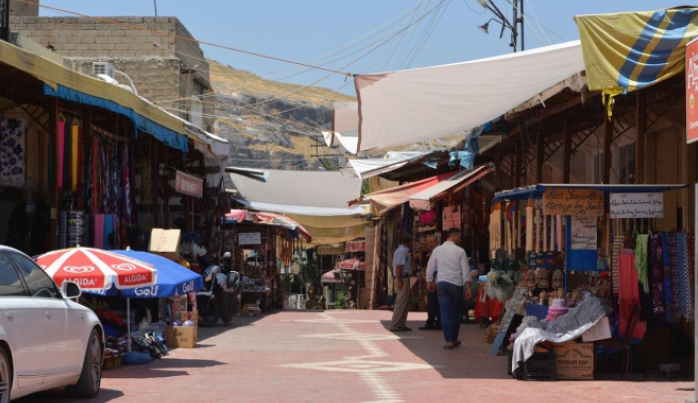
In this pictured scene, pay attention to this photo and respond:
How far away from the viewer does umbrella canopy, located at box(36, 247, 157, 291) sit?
12.1m

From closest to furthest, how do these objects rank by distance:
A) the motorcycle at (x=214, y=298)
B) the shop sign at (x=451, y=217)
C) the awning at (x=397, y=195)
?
the motorcycle at (x=214, y=298), the awning at (x=397, y=195), the shop sign at (x=451, y=217)

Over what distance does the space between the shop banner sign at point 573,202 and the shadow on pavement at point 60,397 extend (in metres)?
5.66

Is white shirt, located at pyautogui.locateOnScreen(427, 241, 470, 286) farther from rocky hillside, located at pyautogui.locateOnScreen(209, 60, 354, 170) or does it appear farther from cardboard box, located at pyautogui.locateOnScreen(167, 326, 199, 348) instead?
rocky hillside, located at pyautogui.locateOnScreen(209, 60, 354, 170)

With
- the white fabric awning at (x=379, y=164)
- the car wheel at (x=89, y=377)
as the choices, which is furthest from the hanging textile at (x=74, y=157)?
the white fabric awning at (x=379, y=164)

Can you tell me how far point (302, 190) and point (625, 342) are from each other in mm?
31734

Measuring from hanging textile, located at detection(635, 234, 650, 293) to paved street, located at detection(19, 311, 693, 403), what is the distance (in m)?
1.16

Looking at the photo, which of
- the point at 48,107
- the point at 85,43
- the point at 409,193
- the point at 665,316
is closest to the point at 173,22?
the point at 85,43

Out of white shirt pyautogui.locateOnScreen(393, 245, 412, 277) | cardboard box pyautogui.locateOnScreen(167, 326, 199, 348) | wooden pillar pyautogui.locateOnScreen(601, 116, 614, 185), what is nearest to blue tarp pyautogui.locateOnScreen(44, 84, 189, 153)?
cardboard box pyautogui.locateOnScreen(167, 326, 199, 348)

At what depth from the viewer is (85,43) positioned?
36875 millimetres

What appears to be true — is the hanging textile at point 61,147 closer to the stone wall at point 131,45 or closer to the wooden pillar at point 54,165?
the wooden pillar at point 54,165

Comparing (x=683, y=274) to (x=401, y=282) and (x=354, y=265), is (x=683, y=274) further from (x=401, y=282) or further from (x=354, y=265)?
(x=354, y=265)

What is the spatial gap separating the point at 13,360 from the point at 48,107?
25.8 feet

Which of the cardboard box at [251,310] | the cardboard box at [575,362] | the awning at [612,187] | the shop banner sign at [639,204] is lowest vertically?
the cardboard box at [251,310]

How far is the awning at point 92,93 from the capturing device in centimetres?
1223
